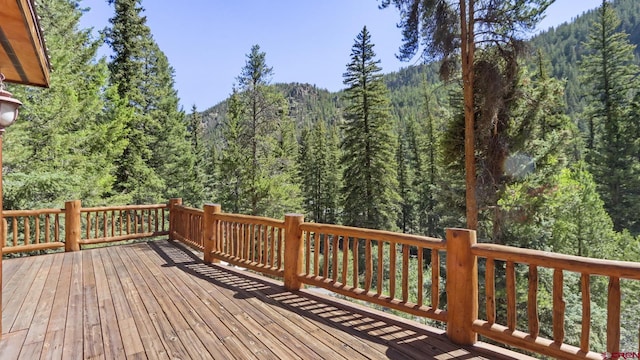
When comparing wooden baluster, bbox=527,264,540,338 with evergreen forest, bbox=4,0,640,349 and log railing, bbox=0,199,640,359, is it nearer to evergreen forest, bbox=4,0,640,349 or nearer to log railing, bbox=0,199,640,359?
log railing, bbox=0,199,640,359

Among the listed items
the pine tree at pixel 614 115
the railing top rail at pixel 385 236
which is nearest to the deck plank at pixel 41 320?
the railing top rail at pixel 385 236

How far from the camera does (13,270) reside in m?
5.01

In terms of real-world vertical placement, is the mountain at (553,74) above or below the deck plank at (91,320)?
above

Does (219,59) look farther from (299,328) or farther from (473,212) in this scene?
(299,328)

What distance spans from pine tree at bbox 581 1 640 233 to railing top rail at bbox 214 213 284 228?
25.6 m

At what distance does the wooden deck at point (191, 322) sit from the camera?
2553 millimetres

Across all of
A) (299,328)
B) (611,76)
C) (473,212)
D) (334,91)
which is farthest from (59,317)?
(334,91)

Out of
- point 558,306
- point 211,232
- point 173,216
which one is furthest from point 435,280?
point 173,216

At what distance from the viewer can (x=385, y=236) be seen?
3.21 metres

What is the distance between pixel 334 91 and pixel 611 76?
113m

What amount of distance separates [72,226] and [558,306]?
25.6 ft

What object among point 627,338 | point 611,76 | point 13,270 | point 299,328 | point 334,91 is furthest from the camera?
point 334,91

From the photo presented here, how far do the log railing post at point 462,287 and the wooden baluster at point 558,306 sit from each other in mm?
535

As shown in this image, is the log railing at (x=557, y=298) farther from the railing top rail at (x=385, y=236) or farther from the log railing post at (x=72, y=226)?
the log railing post at (x=72, y=226)
